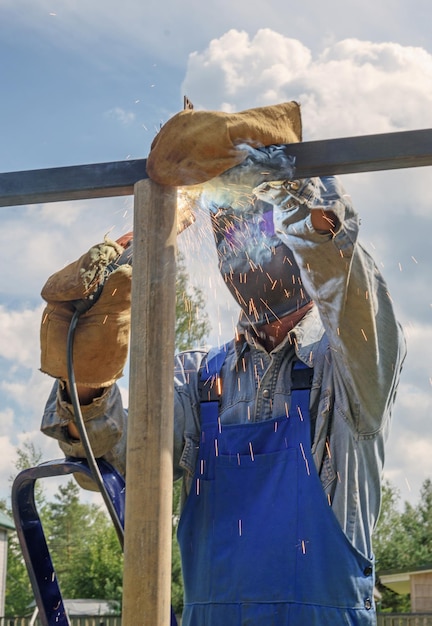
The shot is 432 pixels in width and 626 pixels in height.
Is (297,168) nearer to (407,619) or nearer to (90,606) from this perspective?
(407,619)

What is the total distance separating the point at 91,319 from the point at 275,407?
2.63 feet

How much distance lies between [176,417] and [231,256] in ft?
2.06

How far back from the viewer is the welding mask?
3225mm

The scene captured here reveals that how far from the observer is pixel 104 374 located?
2.92 meters

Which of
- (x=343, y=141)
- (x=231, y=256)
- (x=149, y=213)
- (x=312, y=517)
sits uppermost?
(x=231, y=256)

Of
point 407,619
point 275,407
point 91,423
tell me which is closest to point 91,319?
point 91,423

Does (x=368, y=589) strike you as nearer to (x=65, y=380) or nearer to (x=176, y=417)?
(x=176, y=417)

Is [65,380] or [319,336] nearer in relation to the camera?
[65,380]

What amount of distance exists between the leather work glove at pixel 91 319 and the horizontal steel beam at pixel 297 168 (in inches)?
10.4

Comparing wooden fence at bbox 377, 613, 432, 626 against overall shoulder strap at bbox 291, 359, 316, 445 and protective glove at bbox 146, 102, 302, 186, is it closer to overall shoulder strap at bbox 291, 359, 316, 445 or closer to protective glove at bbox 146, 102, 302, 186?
overall shoulder strap at bbox 291, 359, 316, 445

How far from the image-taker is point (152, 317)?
208 cm

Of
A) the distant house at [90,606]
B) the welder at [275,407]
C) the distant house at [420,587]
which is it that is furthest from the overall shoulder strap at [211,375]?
the distant house at [90,606]

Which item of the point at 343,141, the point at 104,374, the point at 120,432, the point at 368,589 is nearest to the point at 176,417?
the point at 120,432

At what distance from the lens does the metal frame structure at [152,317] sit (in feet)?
6.41
